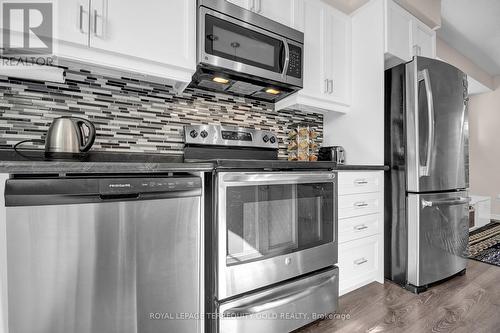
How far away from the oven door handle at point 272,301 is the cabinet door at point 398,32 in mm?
1942

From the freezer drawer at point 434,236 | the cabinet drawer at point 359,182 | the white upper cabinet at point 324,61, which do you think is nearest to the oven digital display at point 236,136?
the white upper cabinet at point 324,61

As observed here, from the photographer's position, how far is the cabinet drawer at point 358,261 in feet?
5.86

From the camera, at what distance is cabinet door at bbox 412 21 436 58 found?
2.30 m

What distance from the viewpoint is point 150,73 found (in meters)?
1.37

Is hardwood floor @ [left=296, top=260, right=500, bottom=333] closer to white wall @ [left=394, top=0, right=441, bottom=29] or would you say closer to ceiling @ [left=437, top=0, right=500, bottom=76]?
white wall @ [left=394, top=0, right=441, bottom=29]

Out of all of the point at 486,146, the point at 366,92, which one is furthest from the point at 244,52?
the point at 486,146

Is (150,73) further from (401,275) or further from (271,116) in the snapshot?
(401,275)

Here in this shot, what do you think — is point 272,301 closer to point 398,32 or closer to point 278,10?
point 278,10

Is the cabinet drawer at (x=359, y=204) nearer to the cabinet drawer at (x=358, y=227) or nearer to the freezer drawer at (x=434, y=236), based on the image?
the cabinet drawer at (x=358, y=227)

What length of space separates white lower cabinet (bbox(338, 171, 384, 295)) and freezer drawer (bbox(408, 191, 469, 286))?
22 cm

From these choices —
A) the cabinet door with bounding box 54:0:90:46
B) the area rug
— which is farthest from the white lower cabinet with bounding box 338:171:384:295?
the cabinet door with bounding box 54:0:90:46

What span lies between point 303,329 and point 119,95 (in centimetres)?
181

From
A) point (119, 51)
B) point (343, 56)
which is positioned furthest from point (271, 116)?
point (119, 51)

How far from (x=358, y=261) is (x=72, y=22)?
2272 mm
